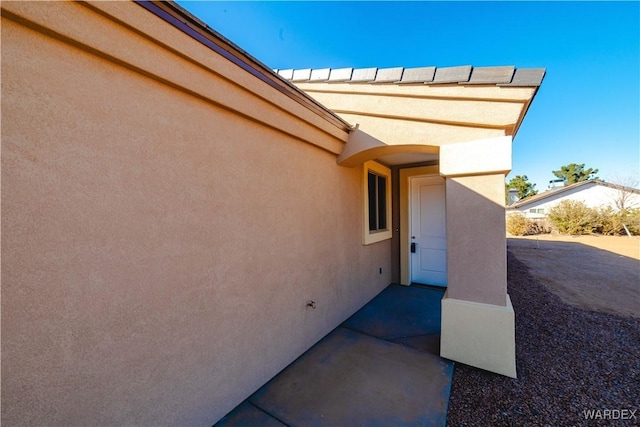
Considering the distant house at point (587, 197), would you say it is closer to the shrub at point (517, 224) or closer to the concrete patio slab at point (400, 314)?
the shrub at point (517, 224)

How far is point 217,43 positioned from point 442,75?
108 inches

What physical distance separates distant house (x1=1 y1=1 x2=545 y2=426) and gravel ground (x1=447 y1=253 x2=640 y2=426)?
14.7 inches

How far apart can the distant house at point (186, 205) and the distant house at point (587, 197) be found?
2126 cm

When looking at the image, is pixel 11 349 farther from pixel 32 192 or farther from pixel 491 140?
pixel 491 140

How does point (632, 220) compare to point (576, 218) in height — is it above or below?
below

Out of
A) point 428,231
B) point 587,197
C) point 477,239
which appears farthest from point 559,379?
point 587,197

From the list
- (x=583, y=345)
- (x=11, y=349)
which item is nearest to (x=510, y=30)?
(x=583, y=345)

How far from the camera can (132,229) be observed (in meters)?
1.56

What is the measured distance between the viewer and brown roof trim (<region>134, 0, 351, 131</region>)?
64.1 inches

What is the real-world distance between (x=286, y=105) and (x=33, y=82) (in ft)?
6.40

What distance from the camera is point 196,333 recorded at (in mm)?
1935

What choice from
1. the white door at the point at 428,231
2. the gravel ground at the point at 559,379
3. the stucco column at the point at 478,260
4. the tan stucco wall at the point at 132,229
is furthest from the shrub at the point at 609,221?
the tan stucco wall at the point at 132,229

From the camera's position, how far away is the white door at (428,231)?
219 inches

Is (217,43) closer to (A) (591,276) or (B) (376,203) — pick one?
(B) (376,203)
